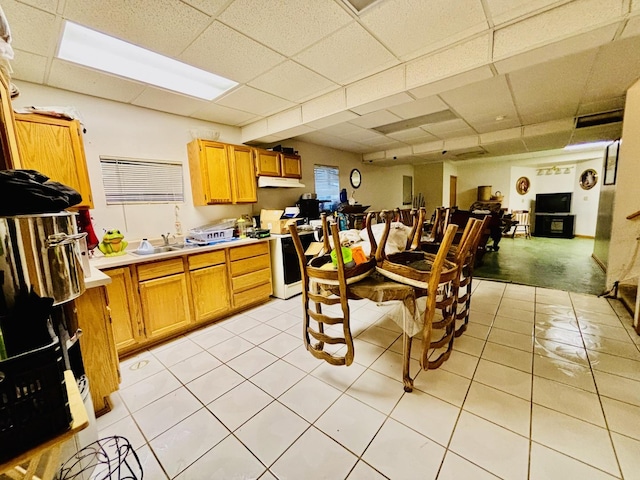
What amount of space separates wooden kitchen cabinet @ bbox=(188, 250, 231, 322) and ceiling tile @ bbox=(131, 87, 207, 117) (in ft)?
5.57

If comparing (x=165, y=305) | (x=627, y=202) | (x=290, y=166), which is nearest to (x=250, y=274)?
(x=165, y=305)

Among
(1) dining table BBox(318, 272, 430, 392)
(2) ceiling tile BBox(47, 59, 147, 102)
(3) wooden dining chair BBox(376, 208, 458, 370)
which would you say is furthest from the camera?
(2) ceiling tile BBox(47, 59, 147, 102)

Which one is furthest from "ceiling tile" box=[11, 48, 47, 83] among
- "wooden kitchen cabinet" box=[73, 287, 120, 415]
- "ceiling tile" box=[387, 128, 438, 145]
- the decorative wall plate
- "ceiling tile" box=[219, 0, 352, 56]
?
the decorative wall plate

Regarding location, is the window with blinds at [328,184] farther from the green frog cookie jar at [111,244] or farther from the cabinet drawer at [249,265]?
the green frog cookie jar at [111,244]

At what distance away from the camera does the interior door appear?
9.08 metres

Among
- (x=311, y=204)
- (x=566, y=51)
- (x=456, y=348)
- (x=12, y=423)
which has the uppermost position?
(x=566, y=51)

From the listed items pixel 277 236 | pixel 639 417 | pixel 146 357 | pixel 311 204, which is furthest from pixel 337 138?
pixel 639 417

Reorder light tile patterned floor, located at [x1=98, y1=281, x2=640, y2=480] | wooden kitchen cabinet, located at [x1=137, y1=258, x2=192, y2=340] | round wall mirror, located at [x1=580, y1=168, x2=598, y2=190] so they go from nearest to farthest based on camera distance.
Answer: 1. light tile patterned floor, located at [x1=98, y1=281, x2=640, y2=480]
2. wooden kitchen cabinet, located at [x1=137, y1=258, x2=192, y2=340]
3. round wall mirror, located at [x1=580, y1=168, x2=598, y2=190]

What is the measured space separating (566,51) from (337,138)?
3302mm

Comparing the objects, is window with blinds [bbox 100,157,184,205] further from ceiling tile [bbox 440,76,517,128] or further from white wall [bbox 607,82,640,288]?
white wall [bbox 607,82,640,288]

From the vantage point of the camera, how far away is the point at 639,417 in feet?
4.99

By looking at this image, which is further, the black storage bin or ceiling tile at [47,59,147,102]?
ceiling tile at [47,59,147,102]

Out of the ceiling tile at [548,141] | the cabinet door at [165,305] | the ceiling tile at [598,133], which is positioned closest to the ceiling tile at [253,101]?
the cabinet door at [165,305]

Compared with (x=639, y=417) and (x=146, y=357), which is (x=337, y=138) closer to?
(x=146, y=357)
